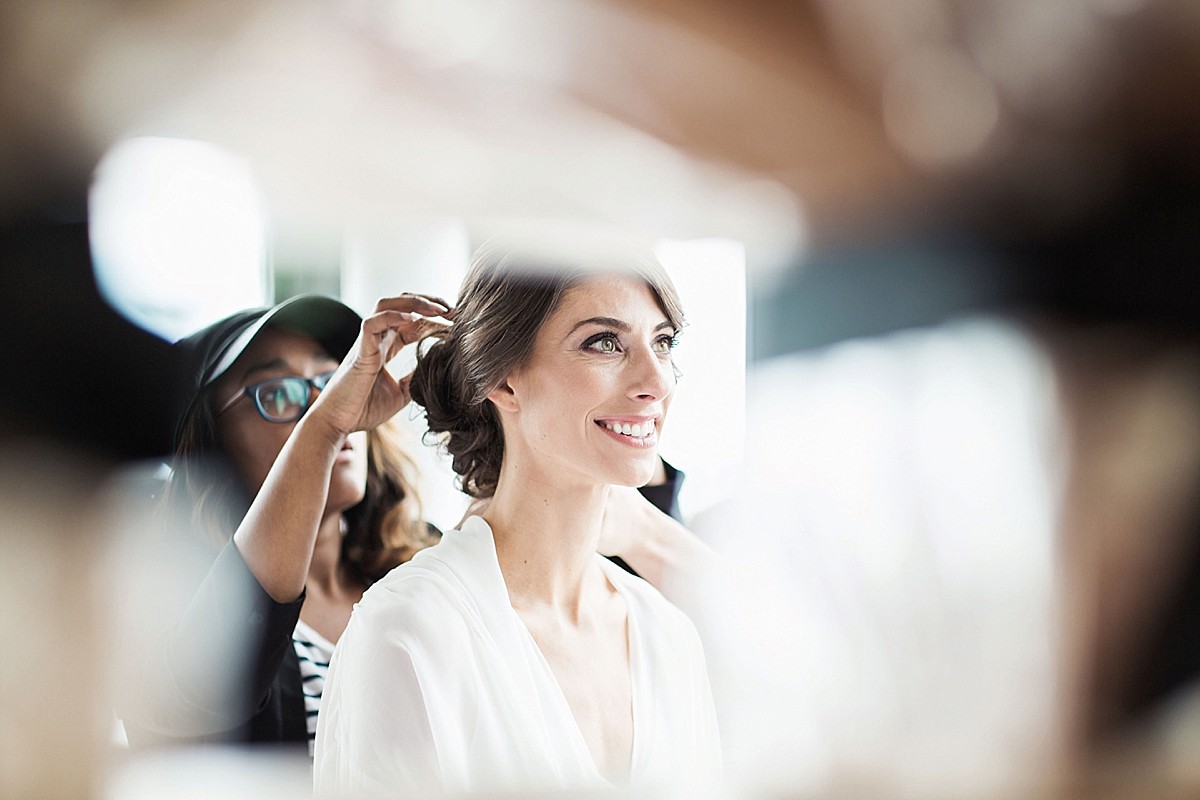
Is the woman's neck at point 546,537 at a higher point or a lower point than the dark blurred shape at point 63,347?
lower

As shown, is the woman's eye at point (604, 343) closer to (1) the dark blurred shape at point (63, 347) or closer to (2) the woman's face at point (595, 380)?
(2) the woman's face at point (595, 380)

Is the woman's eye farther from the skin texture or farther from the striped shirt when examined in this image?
the striped shirt

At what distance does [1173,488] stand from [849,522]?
11cm

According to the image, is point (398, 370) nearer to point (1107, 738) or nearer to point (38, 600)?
point (38, 600)

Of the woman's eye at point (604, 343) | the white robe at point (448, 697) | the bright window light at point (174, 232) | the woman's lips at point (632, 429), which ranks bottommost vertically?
the white robe at point (448, 697)

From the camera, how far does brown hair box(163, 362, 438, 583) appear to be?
25cm

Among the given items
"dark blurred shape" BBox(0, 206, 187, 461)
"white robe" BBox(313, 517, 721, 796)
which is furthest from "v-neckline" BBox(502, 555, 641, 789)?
"dark blurred shape" BBox(0, 206, 187, 461)

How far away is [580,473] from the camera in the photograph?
272mm

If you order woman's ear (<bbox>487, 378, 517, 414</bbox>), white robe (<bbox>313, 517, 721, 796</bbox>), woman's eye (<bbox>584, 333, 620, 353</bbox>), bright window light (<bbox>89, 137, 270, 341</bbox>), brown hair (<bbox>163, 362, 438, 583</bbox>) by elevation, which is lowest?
white robe (<bbox>313, 517, 721, 796</bbox>)

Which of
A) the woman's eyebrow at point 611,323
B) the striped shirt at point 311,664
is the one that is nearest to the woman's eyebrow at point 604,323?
the woman's eyebrow at point 611,323

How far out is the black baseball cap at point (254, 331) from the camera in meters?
0.24

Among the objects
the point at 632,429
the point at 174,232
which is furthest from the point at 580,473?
the point at 174,232

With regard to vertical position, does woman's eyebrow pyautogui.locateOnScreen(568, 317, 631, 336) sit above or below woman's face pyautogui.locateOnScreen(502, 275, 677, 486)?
above

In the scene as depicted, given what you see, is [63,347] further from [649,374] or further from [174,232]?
[649,374]
